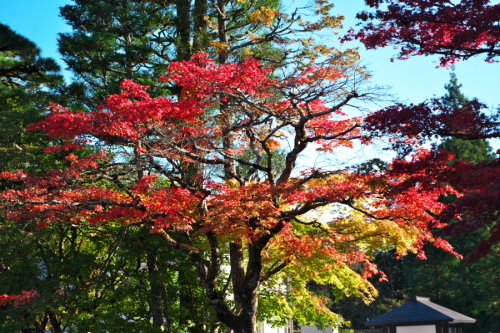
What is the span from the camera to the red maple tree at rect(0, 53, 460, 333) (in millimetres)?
11305

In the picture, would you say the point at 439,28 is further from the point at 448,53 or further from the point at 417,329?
the point at 417,329

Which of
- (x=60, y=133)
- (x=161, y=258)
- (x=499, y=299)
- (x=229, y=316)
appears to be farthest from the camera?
(x=499, y=299)

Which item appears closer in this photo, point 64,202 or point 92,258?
point 64,202

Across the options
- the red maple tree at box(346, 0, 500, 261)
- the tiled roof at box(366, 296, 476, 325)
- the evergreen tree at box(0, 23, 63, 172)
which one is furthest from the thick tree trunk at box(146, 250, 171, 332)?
the tiled roof at box(366, 296, 476, 325)

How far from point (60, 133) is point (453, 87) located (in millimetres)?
30695

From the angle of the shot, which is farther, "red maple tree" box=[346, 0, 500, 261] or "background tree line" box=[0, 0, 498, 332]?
"background tree line" box=[0, 0, 498, 332]

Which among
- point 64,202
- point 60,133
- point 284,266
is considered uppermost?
point 60,133

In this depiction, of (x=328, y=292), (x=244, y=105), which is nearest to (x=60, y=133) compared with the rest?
(x=244, y=105)

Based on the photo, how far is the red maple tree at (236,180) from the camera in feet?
37.1

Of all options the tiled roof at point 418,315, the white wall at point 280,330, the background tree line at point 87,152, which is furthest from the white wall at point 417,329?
the background tree line at point 87,152

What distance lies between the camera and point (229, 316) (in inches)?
495

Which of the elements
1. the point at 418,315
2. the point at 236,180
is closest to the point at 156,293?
the point at 236,180

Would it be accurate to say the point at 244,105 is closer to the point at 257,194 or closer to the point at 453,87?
the point at 257,194

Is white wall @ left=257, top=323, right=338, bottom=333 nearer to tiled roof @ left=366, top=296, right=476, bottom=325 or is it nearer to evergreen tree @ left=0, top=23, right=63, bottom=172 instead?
tiled roof @ left=366, top=296, right=476, bottom=325
